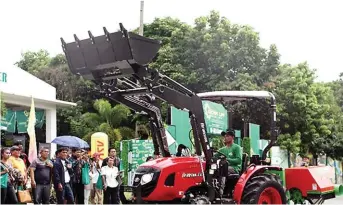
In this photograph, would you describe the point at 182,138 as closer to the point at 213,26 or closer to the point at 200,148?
the point at 200,148

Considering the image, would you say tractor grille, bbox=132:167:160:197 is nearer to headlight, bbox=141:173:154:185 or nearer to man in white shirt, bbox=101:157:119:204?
headlight, bbox=141:173:154:185

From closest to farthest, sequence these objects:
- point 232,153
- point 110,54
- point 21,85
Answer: point 110,54
point 232,153
point 21,85

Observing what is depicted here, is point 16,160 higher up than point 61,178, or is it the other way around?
point 16,160

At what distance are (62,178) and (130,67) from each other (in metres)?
3.93

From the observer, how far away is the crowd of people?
991cm

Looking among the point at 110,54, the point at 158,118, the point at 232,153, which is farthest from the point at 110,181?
the point at 110,54

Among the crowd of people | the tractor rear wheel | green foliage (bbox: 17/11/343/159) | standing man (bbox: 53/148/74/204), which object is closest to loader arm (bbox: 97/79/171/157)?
the tractor rear wheel

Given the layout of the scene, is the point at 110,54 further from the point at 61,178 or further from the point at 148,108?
the point at 61,178

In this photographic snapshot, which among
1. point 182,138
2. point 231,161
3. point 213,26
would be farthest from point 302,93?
point 231,161

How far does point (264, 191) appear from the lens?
880cm

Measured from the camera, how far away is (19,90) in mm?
20094

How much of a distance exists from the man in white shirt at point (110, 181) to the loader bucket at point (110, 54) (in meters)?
3.93

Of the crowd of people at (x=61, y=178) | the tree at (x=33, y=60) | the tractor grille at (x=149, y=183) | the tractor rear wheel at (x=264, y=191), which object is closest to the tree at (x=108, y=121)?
the tree at (x=33, y=60)

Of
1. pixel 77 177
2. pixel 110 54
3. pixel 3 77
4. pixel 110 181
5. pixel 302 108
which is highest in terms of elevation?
pixel 3 77
